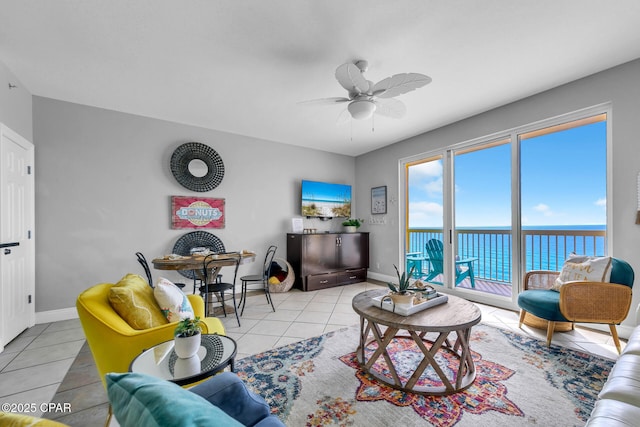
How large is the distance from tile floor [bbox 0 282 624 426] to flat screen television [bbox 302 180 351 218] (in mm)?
1739

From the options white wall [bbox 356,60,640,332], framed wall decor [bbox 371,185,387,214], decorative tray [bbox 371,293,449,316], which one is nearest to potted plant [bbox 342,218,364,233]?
framed wall decor [bbox 371,185,387,214]

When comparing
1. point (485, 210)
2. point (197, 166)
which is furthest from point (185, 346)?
point (485, 210)

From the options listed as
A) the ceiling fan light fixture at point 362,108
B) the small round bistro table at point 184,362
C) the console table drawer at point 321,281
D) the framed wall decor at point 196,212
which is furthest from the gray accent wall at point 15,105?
the console table drawer at point 321,281

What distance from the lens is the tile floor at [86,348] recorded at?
5.83ft

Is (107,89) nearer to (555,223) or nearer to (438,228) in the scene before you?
(438,228)

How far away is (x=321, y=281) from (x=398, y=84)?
3.42 metres

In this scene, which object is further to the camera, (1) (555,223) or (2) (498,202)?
(2) (498,202)

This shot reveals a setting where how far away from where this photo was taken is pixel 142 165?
3701 mm

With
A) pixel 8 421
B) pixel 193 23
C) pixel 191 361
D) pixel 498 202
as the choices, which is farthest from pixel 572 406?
pixel 193 23

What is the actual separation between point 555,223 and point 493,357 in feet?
7.40

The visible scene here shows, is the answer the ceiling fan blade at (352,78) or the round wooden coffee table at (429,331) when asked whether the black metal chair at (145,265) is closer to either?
the round wooden coffee table at (429,331)

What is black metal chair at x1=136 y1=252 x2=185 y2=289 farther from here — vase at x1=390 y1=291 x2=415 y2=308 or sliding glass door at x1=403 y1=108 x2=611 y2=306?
sliding glass door at x1=403 y1=108 x2=611 y2=306

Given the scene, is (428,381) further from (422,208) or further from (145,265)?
(422,208)

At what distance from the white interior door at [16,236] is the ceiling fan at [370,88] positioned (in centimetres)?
303
